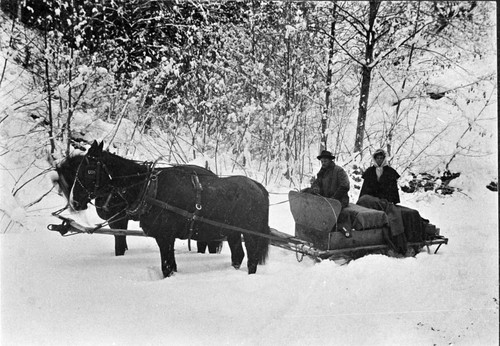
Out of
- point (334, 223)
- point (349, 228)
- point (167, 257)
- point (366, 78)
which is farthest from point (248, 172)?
point (366, 78)

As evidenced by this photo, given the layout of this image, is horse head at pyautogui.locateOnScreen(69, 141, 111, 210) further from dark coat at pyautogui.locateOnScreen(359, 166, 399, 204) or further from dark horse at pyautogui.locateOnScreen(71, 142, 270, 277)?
dark coat at pyautogui.locateOnScreen(359, 166, 399, 204)

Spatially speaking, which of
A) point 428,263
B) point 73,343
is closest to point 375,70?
point 428,263

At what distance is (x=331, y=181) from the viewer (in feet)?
12.4

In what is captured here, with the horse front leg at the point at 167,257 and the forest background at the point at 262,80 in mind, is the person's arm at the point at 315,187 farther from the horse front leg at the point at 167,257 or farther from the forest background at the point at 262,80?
the horse front leg at the point at 167,257

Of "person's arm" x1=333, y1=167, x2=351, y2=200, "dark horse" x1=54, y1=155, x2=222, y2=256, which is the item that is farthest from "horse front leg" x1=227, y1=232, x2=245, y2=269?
"person's arm" x1=333, y1=167, x2=351, y2=200

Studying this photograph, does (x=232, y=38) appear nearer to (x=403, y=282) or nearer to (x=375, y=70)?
(x=375, y=70)

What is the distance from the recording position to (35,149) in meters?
3.19

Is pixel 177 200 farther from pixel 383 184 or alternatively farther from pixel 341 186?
pixel 383 184

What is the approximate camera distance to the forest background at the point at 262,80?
3.35 meters

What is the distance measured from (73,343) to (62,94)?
183 cm

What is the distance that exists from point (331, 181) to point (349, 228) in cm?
45

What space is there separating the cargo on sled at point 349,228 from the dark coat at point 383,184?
178mm

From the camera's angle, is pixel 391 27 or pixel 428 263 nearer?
pixel 428 263

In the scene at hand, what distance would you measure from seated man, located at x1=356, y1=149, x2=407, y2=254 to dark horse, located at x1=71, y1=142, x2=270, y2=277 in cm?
100
